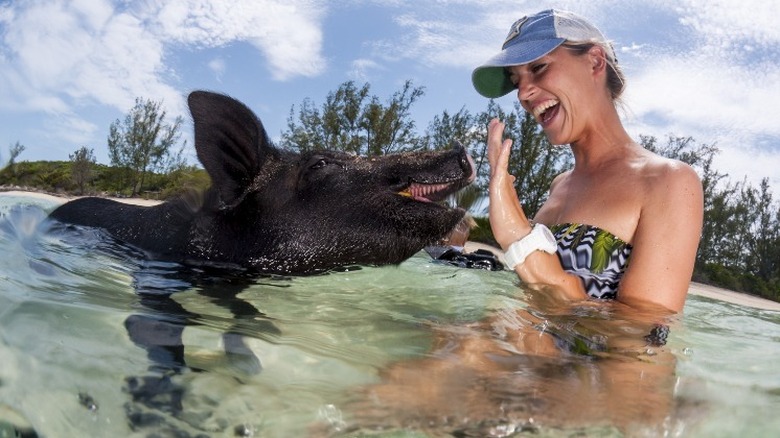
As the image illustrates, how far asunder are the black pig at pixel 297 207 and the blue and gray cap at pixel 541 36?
2.17 feet

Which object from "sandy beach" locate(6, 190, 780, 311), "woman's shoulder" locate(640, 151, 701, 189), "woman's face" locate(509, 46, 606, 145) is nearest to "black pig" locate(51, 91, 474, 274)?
"woman's face" locate(509, 46, 606, 145)

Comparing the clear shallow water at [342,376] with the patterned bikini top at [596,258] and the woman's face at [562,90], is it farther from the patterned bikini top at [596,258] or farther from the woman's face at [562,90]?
the woman's face at [562,90]

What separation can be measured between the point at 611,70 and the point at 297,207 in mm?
2116

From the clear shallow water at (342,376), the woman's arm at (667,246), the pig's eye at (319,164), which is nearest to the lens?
the clear shallow water at (342,376)

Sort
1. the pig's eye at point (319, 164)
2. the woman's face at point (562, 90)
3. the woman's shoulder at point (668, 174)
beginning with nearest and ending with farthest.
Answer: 1. the woman's shoulder at point (668, 174)
2. the woman's face at point (562, 90)
3. the pig's eye at point (319, 164)

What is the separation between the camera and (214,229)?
3.90 meters

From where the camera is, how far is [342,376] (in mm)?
2018

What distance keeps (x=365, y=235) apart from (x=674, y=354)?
1873 millimetres

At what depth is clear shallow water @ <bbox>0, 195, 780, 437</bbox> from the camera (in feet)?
5.64

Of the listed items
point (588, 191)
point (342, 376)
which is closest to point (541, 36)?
point (588, 191)

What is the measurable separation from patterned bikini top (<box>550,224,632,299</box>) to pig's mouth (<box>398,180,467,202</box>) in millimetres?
773

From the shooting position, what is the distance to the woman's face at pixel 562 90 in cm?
363

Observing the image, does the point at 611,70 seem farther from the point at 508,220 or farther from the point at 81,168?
the point at 81,168

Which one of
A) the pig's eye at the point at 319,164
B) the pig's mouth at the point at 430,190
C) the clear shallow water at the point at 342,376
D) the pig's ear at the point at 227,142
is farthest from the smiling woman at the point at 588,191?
the pig's ear at the point at 227,142
